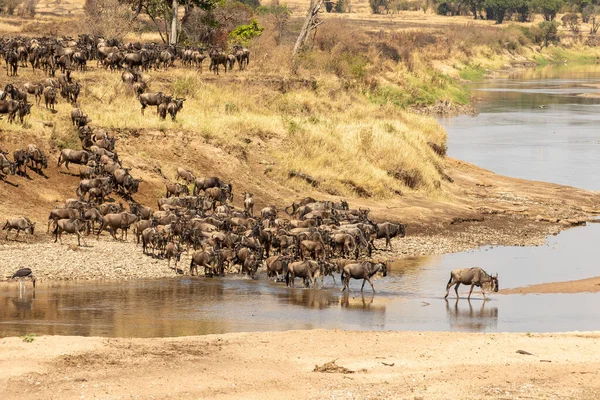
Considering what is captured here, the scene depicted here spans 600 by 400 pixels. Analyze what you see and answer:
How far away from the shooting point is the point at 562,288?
29.0m

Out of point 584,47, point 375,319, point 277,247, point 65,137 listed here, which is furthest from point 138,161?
point 584,47

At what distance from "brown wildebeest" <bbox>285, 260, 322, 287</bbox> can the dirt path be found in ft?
16.5

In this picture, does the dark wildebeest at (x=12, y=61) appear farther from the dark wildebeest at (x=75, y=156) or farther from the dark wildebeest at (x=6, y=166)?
the dark wildebeest at (x=6, y=166)

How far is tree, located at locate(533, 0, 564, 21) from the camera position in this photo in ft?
525

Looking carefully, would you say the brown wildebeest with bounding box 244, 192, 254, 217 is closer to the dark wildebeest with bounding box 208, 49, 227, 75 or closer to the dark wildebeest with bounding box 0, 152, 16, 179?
the dark wildebeest with bounding box 0, 152, 16, 179

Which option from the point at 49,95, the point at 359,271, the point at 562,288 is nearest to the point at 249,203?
the point at 359,271

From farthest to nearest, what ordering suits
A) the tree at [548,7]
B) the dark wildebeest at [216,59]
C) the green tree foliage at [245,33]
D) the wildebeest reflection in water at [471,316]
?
the tree at [548,7], the green tree foliage at [245,33], the dark wildebeest at [216,59], the wildebeest reflection in water at [471,316]

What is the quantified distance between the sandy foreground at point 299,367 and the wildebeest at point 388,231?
Result: 1167cm

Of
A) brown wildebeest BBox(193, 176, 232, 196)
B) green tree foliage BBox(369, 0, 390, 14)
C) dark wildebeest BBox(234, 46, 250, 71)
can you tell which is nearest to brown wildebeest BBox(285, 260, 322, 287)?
brown wildebeest BBox(193, 176, 232, 196)

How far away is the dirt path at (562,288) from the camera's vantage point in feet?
93.1

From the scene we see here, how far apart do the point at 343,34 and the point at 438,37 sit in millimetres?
35628

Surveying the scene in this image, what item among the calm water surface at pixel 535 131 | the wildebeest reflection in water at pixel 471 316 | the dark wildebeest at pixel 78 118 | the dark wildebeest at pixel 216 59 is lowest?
the calm water surface at pixel 535 131

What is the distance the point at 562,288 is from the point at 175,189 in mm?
12568

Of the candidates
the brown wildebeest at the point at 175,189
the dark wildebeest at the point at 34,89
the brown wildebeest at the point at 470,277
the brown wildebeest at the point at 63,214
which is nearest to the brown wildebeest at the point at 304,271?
the brown wildebeest at the point at 470,277
